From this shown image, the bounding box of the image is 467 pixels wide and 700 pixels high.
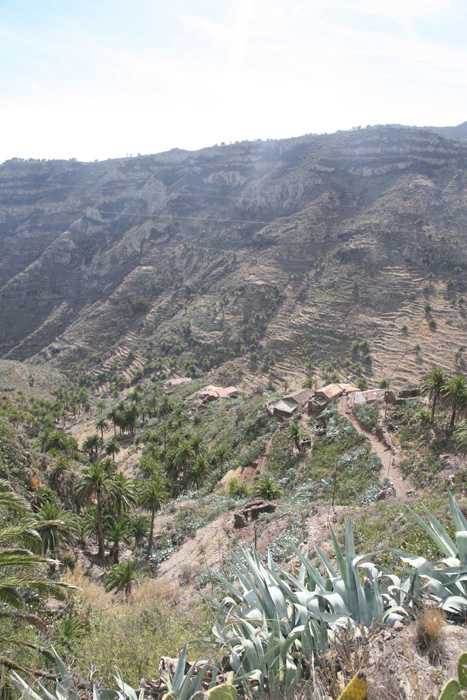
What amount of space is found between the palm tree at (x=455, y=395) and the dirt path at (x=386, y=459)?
365cm

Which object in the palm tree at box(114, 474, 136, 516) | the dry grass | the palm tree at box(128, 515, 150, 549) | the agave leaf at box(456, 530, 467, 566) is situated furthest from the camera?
the palm tree at box(128, 515, 150, 549)

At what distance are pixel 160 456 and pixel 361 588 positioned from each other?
3313 centimetres

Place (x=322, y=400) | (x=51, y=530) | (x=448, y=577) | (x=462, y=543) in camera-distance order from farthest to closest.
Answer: (x=322, y=400) → (x=51, y=530) → (x=462, y=543) → (x=448, y=577)

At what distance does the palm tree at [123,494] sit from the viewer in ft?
58.2

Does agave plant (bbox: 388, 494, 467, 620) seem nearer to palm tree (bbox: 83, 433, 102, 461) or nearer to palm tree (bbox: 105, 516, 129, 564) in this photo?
palm tree (bbox: 105, 516, 129, 564)

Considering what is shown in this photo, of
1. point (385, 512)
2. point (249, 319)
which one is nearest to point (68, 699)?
point (385, 512)

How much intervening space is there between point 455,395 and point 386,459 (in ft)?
16.2

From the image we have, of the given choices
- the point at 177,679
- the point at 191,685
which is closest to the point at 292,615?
the point at 191,685

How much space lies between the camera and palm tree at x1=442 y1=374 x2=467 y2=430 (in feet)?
60.9

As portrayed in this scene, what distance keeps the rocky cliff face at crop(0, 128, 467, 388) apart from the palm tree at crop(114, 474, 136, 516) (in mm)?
41862

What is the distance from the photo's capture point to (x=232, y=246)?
93250mm

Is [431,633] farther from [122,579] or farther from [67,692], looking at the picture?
[122,579]

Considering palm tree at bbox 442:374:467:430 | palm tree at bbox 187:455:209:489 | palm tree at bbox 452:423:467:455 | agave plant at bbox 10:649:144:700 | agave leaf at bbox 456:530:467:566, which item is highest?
agave leaf at bbox 456:530:467:566

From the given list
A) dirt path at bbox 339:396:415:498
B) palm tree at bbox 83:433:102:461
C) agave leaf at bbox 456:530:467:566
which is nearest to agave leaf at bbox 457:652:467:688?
agave leaf at bbox 456:530:467:566
